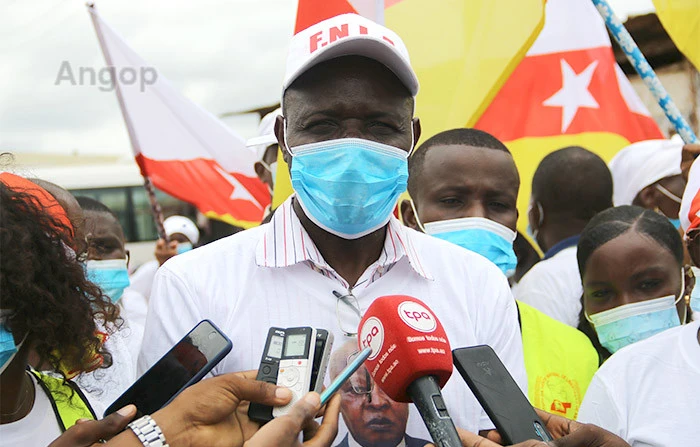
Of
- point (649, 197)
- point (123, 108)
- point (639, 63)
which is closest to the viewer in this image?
point (639, 63)

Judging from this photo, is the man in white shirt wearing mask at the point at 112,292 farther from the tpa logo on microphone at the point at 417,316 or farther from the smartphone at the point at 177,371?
the tpa logo on microphone at the point at 417,316

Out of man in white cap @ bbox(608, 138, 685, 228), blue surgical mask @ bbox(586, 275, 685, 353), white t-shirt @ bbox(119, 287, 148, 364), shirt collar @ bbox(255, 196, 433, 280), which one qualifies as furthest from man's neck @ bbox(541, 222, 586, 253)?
shirt collar @ bbox(255, 196, 433, 280)

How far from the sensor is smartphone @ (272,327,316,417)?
5.12ft

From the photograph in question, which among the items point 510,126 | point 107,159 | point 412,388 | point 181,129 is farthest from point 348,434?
point 107,159

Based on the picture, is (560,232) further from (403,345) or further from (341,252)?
(403,345)

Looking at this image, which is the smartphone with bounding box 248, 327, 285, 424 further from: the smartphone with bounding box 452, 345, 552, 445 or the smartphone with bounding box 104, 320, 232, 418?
the smartphone with bounding box 452, 345, 552, 445

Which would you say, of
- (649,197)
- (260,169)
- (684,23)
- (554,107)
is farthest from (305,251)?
(554,107)

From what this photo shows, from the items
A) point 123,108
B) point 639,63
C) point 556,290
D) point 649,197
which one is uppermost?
point 123,108

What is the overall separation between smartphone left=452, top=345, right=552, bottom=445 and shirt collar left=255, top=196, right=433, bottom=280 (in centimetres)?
38

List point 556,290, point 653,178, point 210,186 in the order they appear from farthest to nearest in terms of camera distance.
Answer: point 210,186
point 653,178
point 556,290

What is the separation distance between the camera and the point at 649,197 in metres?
4.75

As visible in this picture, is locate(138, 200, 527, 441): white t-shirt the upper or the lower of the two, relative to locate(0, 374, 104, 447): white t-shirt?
upper

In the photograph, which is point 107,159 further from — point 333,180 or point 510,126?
point 333,180

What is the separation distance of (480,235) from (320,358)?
162cm
